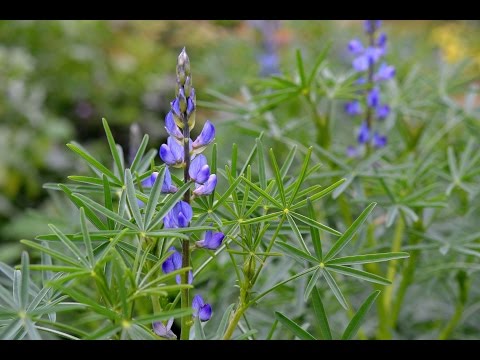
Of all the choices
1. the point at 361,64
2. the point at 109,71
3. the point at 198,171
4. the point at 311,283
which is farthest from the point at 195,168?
the point at 109,71

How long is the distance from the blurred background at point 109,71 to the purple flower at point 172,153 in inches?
55.4

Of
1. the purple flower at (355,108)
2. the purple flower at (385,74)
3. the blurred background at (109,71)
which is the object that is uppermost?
the blurred background at (109,71)

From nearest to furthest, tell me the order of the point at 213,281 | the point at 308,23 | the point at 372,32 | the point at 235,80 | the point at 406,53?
1. the point at 372,32
2. the point at 213,281
3. the point at 235,80
4. the point at 406,53
5. the point at 308,23

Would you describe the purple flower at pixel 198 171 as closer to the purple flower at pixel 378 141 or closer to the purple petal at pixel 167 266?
the purple petal at pixel 167 266

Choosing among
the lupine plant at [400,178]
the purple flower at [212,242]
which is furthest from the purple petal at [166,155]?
the lupine plant at [400,178]

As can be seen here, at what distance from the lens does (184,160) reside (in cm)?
83

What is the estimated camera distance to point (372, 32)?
158cm

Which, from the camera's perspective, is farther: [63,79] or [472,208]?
[63,79]

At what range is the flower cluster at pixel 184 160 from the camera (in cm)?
80

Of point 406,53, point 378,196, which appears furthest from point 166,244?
point 406,53

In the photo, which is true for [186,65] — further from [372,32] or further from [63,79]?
[63,79]

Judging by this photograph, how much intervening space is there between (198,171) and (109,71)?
3139 mm

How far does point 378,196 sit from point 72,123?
2.51m
